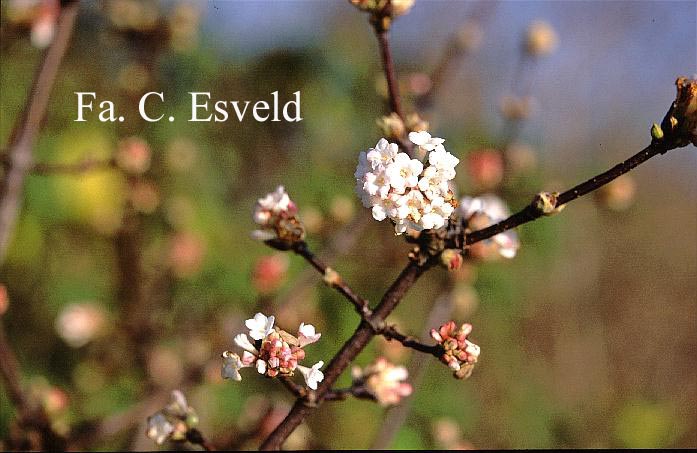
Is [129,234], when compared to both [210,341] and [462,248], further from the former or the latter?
[462,248]

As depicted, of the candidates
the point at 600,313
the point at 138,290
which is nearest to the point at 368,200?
the point at 138,290

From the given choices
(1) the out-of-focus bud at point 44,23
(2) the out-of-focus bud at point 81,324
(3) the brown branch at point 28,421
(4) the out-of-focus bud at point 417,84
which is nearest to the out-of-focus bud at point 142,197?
(2) the out-of-focus bud at point 81,324

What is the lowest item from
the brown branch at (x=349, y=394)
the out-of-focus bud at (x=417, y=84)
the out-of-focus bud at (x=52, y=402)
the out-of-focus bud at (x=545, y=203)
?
the out-of-focus bud at (x=52, y=402)

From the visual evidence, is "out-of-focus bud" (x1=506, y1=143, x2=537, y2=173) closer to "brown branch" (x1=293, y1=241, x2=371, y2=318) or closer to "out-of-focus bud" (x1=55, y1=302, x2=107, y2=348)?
"brown branch" (x1=293, y1=241, x2=371, y2=318)

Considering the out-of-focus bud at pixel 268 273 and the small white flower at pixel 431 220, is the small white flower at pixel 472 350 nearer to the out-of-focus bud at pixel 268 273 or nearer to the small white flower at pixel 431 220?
the small white flower at pixel 431 220

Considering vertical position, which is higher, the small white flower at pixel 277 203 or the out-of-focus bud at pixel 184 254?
the out-of-focus bud at pixel 184 254

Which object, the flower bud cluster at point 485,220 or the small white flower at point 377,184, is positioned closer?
the small white flower at point 377,184

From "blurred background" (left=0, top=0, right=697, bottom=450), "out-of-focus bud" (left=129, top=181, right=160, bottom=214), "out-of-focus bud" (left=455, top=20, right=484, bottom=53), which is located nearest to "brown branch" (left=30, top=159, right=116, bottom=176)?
"blurred background" (left=0, top=0, right=697, bottom=450)
